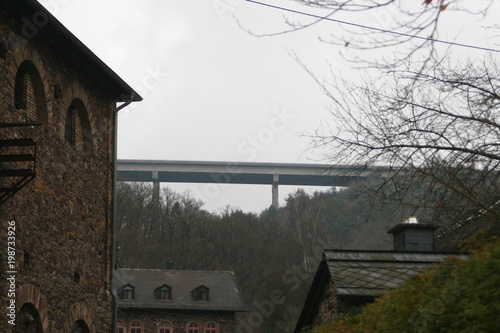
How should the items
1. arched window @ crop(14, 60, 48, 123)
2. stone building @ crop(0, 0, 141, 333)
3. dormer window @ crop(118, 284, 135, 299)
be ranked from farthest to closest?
dormer window @ crop(118, 284, 135, 299) < arched window @ crop(14, 60, 48, 123) < stone building @ crop(0, 0, 141, 333)

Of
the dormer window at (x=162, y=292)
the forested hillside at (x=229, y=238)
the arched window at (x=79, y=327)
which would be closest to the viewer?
the arched window at (x=79, y=327)

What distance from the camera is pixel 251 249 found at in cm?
5500

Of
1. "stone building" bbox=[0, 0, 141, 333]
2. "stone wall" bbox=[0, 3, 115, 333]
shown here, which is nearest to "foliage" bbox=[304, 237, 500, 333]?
"stone building" bbox=[0, 0, 141, 333]

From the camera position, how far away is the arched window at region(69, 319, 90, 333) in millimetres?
17069

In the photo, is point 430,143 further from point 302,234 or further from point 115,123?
point 302,234

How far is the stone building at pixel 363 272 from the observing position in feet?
50.9

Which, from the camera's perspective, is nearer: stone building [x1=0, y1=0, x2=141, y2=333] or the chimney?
stone building [x1=0, y1=0, x2=141, y2=333]

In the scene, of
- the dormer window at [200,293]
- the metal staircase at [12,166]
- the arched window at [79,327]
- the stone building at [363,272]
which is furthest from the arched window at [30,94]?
the dormer window at [200,293]

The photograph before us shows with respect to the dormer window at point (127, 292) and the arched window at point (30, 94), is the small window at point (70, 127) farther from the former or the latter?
the dormer window at point (127, 292)

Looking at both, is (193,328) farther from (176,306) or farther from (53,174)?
(53,174)

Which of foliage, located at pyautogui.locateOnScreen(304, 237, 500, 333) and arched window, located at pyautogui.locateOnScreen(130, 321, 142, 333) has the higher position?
foliage, located at pyautogui.locateOnScreen(304, 237, 500, 333)

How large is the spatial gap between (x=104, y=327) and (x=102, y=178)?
3.37m

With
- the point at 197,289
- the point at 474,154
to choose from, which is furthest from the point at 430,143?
the point at 197,289

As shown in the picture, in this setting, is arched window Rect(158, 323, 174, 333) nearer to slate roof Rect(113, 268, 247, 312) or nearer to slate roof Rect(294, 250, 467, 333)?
slate roof Rect(113, 268, 247, 312)
